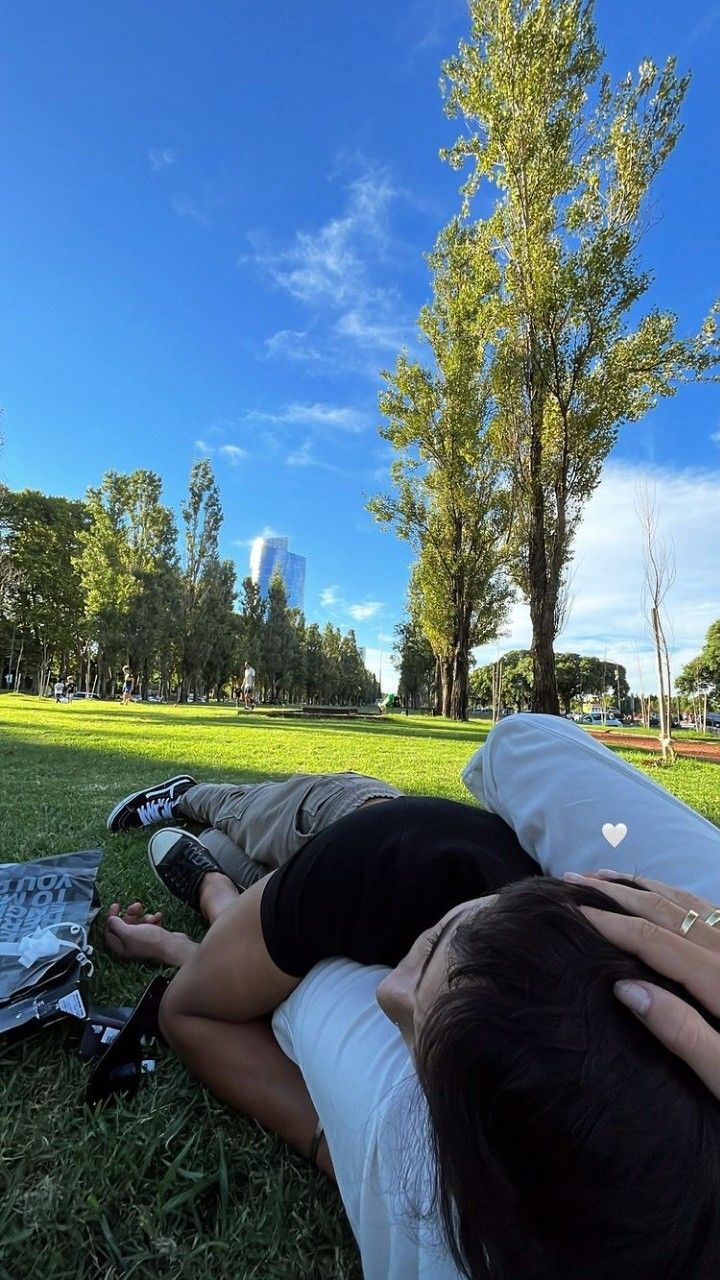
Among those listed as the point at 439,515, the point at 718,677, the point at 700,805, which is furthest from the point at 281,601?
the point at 700,805

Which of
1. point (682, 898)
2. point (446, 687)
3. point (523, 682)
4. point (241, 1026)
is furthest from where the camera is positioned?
point (523, 682)

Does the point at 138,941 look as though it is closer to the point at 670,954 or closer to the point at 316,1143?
the point at 316,1143

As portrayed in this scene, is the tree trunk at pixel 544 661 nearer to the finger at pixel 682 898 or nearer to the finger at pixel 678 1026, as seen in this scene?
the finger at pixel 682 898

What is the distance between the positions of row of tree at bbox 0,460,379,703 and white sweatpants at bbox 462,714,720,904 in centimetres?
3491

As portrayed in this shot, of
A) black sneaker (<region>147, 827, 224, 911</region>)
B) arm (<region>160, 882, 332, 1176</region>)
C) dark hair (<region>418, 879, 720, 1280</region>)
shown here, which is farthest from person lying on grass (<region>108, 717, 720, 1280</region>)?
black sneaker (<region>147, 827, 224, 911</region>)

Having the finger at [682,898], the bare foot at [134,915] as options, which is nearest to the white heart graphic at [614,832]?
the finger at [682,898]

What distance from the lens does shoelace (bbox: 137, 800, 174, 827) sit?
3.96 meters

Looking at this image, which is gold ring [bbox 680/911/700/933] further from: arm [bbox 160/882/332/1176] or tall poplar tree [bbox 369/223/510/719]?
tall poplar tree [bbox 369/223/510/719]

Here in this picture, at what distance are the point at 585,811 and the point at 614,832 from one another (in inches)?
2.9

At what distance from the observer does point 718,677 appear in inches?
2437

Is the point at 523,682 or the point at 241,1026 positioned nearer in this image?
the point at 241,1026

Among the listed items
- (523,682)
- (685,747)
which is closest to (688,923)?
(685,747)

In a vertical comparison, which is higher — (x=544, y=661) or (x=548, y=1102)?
(x=544, y=661)

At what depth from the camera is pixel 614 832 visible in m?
1.37
